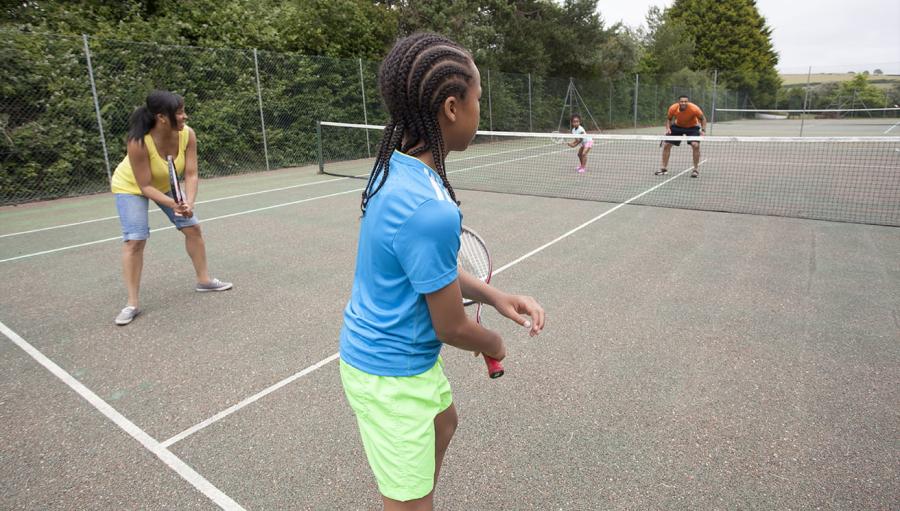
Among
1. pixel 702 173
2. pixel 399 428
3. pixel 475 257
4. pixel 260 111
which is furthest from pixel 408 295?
pixel 260 111

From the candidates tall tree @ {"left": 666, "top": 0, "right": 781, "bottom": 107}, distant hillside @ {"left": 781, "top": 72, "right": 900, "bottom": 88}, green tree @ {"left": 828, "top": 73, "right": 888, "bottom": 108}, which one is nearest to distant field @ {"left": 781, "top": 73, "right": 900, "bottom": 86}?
distant hillside @ {"left": 781, "top": 72, "right": 900, "bottom": 88}

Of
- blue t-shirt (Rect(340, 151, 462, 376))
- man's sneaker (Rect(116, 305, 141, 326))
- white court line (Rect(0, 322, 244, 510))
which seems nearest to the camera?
blue t-shirt (Rect(340, 151, 462, 376))

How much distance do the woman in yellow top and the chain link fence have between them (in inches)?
289

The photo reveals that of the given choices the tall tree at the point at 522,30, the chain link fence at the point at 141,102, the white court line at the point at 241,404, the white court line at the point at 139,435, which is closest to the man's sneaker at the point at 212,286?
the white court line at the point at 139,435

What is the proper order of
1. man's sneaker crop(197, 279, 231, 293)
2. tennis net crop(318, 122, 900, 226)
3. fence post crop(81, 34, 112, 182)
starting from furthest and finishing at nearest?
fence post crop(81, 34, 112, 182)
tennis net crop(318, 122, 900, 226)
man's sneaker crop(197, 279, 231, 293)

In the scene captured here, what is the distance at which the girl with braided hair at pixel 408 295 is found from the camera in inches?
54.6

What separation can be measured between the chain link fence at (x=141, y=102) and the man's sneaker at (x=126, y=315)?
7.63 metres

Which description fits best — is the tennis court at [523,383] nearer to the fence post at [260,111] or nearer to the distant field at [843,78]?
the fence post at [260,111]

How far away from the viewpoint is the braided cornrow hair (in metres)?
1.42

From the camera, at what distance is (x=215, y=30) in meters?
13.9

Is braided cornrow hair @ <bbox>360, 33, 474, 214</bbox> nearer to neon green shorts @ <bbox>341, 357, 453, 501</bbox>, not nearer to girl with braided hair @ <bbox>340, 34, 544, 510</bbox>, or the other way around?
girl with braided hair @ <bbox>340, 34, 544, 510</bbox>

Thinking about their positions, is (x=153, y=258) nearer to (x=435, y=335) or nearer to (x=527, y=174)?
(x=435, y=335)

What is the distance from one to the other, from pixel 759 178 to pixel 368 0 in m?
12.8

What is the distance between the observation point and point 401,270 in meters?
1.43
